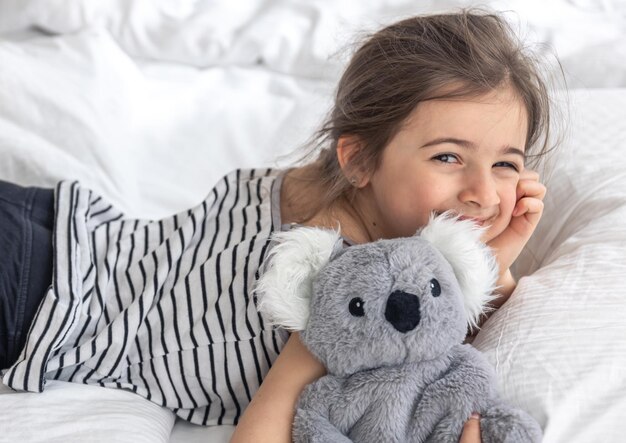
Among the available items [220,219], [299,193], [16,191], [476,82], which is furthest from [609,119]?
[16,191]

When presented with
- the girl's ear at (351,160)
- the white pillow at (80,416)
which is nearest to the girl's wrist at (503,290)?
the girl's ear at (351,160)

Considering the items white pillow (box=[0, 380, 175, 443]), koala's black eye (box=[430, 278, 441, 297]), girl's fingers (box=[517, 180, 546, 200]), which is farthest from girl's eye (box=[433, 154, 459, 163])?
white pillow (box=[0, 380, 175, 443])

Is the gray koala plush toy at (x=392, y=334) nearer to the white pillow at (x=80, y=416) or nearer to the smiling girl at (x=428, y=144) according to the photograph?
the smiling girl at (x=428, y=144)

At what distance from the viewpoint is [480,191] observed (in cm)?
91

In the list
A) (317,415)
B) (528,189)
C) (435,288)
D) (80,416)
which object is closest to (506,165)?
(528,189)

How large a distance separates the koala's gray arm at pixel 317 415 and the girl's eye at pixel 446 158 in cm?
30

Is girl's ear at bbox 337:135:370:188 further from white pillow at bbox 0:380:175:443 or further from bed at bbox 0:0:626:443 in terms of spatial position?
→ white pillow at bbox 0:380:175:443

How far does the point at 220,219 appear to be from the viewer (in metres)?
1.12

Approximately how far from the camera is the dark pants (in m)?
1.03

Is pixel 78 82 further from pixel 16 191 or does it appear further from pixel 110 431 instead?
pixel 110 431

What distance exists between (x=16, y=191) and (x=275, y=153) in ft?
1.54

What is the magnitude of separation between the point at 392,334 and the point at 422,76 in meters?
0.37

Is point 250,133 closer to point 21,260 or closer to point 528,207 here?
point 21,260

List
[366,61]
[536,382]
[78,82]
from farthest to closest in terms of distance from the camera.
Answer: [78,82], [366,61], [536,382]
